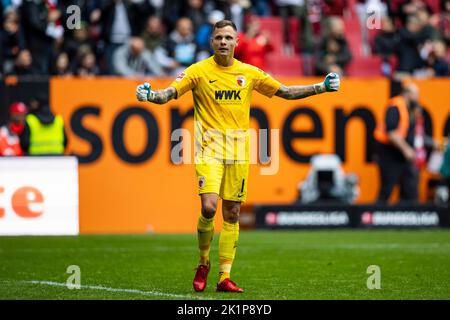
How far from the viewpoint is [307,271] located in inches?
492

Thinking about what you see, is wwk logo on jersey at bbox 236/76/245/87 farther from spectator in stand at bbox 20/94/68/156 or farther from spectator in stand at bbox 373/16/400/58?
→ spectator in stand at bbox 373/16/400/58

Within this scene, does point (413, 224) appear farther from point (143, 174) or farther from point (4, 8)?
point (4, 8)

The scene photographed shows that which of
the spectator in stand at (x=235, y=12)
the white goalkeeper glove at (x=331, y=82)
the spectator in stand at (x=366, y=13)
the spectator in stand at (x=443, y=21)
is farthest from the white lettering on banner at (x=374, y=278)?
the spectator in stand at (x=443, y=21)

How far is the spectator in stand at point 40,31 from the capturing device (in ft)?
65.9

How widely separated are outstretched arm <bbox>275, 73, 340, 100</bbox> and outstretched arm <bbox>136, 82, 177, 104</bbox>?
3.56ft

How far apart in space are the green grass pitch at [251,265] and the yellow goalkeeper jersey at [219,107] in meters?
1.28

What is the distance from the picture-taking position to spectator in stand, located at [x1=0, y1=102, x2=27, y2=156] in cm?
1873

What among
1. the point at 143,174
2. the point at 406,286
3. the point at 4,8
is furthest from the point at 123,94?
the point at 406,286

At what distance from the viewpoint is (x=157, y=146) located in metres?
19.9

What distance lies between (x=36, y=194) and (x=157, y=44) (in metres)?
5.02

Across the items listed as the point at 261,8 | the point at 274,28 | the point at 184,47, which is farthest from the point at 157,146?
the point at 261,8

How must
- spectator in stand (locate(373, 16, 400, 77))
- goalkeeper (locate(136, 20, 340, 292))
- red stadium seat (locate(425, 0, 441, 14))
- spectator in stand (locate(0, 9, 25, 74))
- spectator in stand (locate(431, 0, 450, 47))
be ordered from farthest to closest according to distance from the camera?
red stadium seat (locate(425, 0, 441, 14))
spectator in stand (locate(431, 0, 450, 47))
spectator in stand (locate(373, 16, 400, 77))
spectator in stand (locate(0, 9, 25, 74))
goalkeeper (locate(136, 20, 340, 292))

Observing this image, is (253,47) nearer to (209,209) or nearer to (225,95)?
(225,95)

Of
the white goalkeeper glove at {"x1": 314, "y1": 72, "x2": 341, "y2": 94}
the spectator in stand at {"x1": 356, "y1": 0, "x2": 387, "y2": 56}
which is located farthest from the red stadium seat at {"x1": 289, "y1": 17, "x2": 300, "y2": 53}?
the white goalkeeper glove at {"x1": 314, "y1": 72, "x2": 341, "y2": 94}
